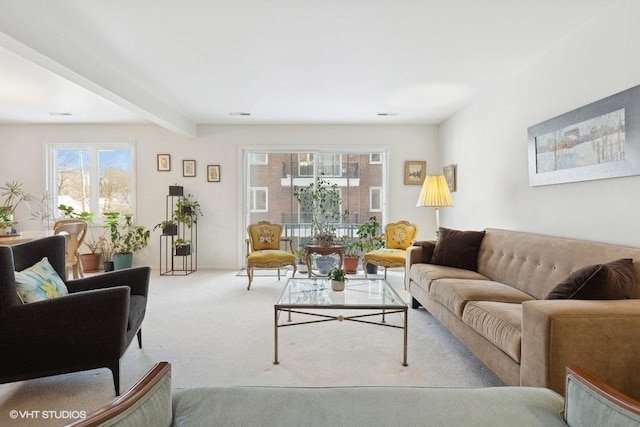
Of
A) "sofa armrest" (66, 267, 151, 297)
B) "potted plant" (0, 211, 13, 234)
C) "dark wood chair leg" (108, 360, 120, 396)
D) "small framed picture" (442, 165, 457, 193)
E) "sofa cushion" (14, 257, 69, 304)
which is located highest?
"small framed picture" (442, 165, 457, 193)

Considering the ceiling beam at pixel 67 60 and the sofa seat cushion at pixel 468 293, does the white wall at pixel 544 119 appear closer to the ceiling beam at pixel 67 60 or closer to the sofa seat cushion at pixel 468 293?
the sofa seat cushion at pixel 468 293

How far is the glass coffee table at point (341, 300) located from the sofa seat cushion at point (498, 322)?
0.43m

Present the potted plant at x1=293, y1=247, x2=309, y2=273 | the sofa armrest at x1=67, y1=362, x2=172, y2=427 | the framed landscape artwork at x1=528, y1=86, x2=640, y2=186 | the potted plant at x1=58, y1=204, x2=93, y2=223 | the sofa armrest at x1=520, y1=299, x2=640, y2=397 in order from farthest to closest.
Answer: the potted plant at x1=293, y1=247, x2=309, y2=273 < the potted plant at x1=58, y1=204, x2=93, y2=223 < the framed landscape artwork at x1=528, y1=86, x2=640, y2=186 < the sofa armrest at x1=520, y1=299, x2=640, y2=397 < the sofa armrest at x1=67, y1=362, x2=172, y2=427

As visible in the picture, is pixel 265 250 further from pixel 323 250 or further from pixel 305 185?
pixel 305 185

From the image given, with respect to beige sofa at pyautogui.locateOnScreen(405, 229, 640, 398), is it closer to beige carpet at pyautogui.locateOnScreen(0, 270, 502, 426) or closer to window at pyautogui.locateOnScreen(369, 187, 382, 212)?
beige carpet at pyautogui.locateOnScreen(0, 270, 502, 426)

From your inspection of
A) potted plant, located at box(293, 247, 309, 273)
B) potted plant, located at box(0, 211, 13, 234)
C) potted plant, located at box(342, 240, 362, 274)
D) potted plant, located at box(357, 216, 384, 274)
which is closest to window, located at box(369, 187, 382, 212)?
potted plant, located at box(357, 216, 384, 274)

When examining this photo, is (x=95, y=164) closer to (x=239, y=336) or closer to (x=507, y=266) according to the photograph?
(x=239, y=336)

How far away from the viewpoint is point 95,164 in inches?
240

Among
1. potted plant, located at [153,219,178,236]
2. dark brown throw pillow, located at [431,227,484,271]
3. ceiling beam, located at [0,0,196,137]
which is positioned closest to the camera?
ceiling beam, located at [0,0,196,137]

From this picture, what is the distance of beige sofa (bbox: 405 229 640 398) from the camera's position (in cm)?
159

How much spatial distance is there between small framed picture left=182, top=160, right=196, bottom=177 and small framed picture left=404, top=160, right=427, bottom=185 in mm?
3453

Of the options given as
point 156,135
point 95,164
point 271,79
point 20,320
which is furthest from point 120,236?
point 20,320

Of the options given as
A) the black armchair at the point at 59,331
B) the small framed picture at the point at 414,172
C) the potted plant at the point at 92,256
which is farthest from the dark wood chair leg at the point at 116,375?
the small framed picture at the point at 414,172

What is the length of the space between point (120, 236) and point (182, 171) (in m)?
1.43
